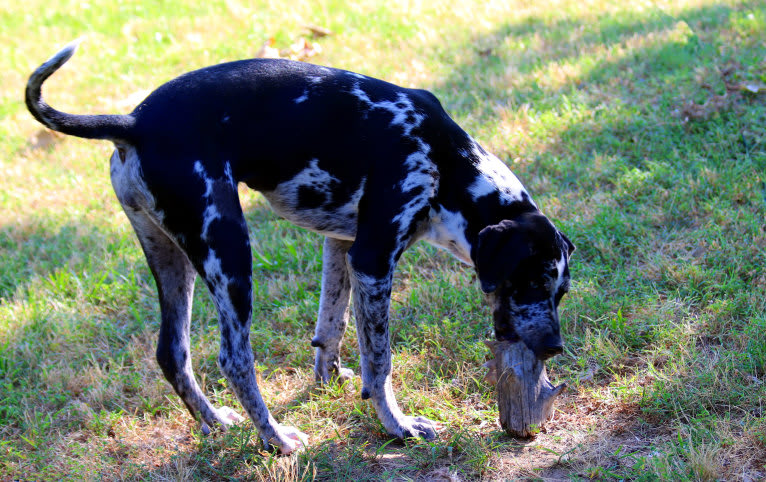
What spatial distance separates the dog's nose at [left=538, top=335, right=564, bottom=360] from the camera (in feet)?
11.1

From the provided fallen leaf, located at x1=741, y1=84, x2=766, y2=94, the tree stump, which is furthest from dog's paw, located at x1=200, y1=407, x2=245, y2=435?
fallen leaf, located at x1=741, y1=84, x2=766, y2=94

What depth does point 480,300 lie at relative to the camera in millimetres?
4527

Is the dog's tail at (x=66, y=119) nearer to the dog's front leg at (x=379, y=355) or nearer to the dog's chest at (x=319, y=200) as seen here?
the dog's chest at (x=319, y=200)

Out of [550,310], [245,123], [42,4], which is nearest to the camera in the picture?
[245,123]

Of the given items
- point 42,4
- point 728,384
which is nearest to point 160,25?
point 42,4

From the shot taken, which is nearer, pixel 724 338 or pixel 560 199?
pixel 724 338

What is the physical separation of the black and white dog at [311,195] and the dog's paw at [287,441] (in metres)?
0.01

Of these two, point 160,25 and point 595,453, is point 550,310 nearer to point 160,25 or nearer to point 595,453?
point 595,453

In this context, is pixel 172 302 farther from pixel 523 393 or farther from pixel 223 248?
pixel 523 393

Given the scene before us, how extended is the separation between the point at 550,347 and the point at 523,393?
0.26 m

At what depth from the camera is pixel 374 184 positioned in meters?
3.32

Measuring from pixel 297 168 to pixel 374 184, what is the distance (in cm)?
38

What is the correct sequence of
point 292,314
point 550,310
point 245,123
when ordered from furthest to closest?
point 292,314 → point 550,310 → point 245,123

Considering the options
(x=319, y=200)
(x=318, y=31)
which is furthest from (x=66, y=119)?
(x=318, y=31)
